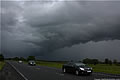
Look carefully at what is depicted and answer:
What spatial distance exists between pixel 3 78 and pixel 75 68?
50.1 ft

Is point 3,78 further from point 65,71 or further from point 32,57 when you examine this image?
point 32,57

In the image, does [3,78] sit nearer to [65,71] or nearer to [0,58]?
[65,71]

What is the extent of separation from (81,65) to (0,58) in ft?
535

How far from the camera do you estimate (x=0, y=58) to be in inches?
7057

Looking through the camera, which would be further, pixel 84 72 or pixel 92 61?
pixel 92 61

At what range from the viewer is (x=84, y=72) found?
24.8 meters

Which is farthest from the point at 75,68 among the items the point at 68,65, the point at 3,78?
the point at 3,78

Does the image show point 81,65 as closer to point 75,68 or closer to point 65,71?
point 75,68

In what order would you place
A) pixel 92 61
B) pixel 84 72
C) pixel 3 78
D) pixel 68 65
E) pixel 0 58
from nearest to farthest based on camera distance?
pixel 3 78 → pixel 84 72 → pixel 68 65 → pixel 92 61 → pixel 0 58

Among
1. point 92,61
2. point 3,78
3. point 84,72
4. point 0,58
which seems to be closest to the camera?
point 3,78

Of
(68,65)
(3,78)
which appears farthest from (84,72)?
(3,78)

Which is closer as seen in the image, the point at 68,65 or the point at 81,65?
the point at 81,65

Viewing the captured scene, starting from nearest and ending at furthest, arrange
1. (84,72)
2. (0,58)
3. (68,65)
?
(84,72), (68,65), (0,58)

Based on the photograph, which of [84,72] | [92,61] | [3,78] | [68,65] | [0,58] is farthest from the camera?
[0,58]
